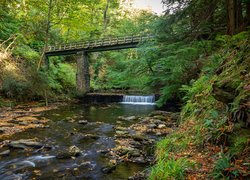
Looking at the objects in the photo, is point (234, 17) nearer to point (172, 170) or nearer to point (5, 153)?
point (172, 170)

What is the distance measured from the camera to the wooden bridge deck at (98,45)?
2192 cm

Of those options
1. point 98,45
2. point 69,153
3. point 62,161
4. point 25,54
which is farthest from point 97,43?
point 62,161

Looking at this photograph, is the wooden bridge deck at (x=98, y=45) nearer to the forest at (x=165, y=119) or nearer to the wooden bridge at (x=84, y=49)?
the wooden bridge at (x=84, y=49)

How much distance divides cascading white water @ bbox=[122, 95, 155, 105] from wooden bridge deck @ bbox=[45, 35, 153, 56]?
474 cm

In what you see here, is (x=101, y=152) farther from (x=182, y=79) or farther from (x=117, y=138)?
(x=182, y=79)

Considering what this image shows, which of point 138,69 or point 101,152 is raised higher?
point 138,69

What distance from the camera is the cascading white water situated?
70.1ft

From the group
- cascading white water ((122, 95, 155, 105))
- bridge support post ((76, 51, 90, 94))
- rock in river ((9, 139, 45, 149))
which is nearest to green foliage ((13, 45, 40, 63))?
bridge support post ((76, 51, 90, 94))

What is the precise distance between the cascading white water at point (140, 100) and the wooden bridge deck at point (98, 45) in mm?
4735

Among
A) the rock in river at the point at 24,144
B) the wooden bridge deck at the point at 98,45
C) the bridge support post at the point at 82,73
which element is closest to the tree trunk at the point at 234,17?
the rock in river at the point at 24,144

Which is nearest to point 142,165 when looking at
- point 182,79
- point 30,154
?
point 30,154

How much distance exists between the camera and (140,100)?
21938 millimetres

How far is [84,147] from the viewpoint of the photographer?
7.66 metres

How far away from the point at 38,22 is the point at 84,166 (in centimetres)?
1621
